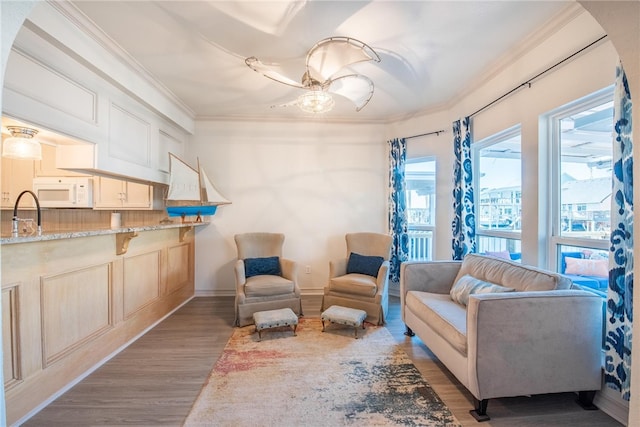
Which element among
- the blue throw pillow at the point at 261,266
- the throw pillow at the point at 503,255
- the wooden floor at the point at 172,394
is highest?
the throw pillow at the point at 503,255

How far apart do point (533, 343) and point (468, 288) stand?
68cm

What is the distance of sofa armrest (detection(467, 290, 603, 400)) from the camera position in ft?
5.52

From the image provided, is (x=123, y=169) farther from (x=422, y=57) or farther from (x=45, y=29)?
(x=422, y=57)

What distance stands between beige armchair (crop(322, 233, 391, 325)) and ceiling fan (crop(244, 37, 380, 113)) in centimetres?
191

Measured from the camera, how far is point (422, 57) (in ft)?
8.35

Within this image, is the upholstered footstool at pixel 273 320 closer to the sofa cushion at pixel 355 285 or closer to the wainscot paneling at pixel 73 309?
the sofa cushion at pixel 355 285

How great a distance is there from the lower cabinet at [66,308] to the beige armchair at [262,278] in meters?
0.99

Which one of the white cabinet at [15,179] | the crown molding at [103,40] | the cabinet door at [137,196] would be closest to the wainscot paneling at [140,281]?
the cabinet door at [137,196]

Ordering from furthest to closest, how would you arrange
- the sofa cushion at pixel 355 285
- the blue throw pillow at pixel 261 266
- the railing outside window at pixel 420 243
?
1. the railing outside window at pixel 420 243
2. the blue throw pillow at pixel 261 266
3. the sofa cushion at pixel 355 285

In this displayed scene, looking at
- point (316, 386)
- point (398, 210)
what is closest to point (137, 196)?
point (316, 386)

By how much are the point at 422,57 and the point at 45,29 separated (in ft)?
9.60

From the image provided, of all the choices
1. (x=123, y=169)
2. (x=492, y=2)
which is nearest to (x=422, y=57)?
(x=492, y=2)

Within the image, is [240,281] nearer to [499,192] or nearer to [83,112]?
[83,112]

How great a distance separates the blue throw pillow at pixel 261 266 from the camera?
3.43m
